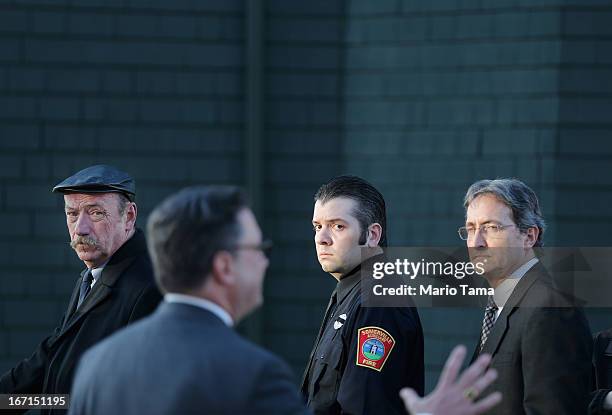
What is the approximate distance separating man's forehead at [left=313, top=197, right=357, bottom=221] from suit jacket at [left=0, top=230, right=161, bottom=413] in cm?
81

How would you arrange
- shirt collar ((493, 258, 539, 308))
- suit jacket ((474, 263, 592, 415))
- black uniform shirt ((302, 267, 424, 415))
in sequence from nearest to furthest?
suit jacket ((474, 263, 592, 415)) → black uniform shirt ((302, 267, 424, 415)) → shirt collar ((493, 258, 539, 308))

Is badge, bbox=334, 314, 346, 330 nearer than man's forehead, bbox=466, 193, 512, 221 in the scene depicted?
Yes

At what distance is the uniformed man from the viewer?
4.57 m

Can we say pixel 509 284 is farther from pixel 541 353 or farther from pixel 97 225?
pixel 97 225

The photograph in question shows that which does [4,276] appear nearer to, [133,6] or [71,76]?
[71,76]

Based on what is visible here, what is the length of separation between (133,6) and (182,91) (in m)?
0.77

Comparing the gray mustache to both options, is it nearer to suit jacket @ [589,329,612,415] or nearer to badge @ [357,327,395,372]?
badge @ [357,327,395,372]

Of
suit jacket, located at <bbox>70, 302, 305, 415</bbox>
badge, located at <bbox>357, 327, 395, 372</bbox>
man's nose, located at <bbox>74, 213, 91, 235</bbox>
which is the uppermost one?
man's nose, located at <bbox>74, 213, 91, 235</bbox>

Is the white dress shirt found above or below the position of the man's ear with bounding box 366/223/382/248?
below

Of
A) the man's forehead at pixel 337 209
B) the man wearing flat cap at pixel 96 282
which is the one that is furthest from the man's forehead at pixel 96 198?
the man's forehead at pixel 337 209

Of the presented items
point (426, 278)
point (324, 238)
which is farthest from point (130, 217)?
point (426, 278)

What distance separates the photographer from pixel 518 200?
5.00m

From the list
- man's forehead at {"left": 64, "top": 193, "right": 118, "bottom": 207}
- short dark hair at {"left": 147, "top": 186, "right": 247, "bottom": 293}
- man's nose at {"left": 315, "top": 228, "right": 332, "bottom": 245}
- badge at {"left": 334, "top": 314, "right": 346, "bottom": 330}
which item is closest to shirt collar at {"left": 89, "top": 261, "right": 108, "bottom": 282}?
man's forehead at {"left": 64, "top": 193, "right": 118, "bottom": 207}

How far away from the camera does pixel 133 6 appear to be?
→ 8.91 meters
